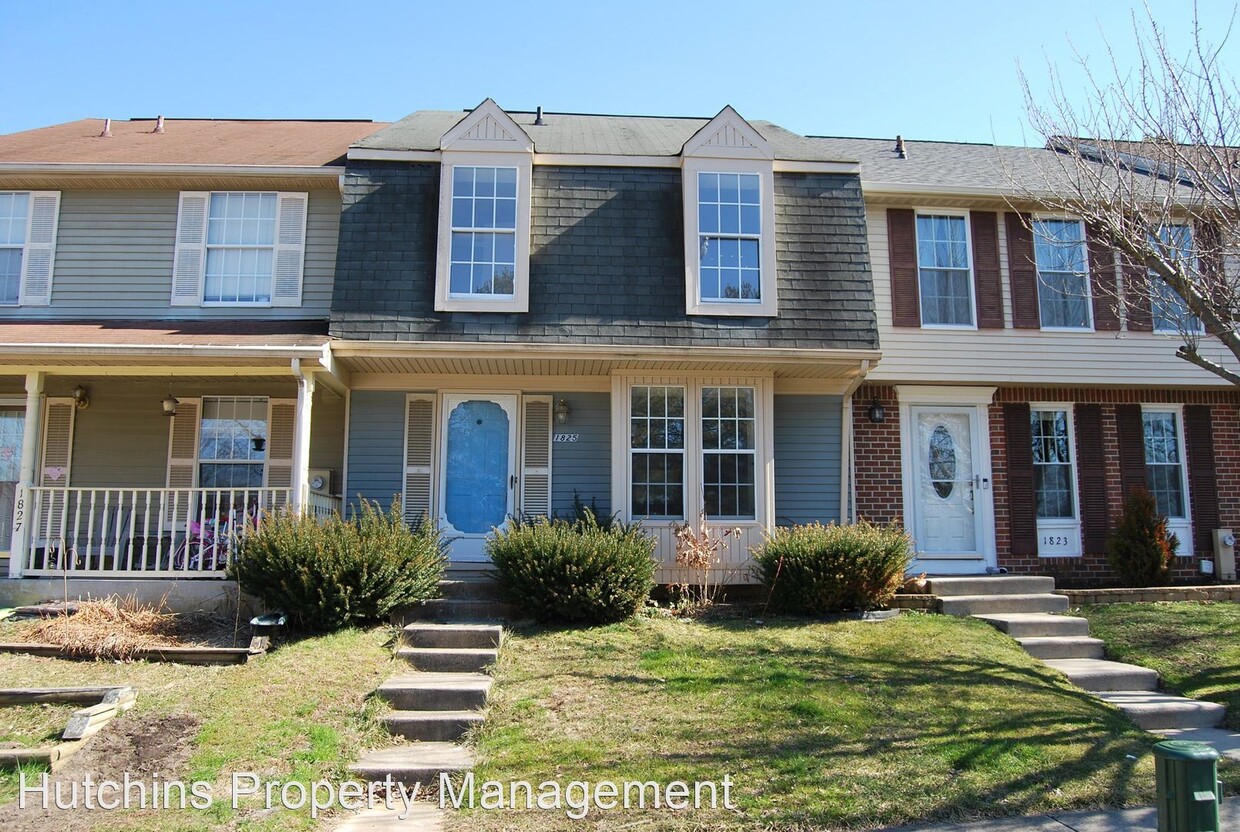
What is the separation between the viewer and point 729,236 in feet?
34.3

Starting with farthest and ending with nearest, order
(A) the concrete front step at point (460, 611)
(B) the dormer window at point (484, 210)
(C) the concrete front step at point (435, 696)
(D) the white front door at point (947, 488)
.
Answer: (D) the white front door at point (947, 488), (B) the dormer window at point (484, 210), (A) the concrete front step at point (460, 611), (C) the concrete front step at point (435, 696)

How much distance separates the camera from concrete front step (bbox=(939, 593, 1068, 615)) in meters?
9.44

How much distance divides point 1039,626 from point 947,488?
3175 millimetres

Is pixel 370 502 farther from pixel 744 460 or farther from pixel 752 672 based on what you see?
pixel 752 672

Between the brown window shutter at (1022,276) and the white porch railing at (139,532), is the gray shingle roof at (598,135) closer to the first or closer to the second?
the brown window shutter at (1022,276)

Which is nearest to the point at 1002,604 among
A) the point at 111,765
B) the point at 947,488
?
the point at 947,488

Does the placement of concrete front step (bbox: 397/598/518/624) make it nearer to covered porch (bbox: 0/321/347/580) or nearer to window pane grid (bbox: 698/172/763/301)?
Result: covered porch (bbox: 0/321/347/580)

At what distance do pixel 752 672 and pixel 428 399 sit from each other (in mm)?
5392

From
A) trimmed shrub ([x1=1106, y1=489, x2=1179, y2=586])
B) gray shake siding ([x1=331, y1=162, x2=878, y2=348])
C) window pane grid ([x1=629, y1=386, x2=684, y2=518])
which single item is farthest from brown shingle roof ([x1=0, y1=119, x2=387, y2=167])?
trimmed shrub ([x1=1106, y1=489, x2=1179, y2=586])

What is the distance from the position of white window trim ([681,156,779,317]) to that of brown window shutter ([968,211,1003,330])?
3329mm

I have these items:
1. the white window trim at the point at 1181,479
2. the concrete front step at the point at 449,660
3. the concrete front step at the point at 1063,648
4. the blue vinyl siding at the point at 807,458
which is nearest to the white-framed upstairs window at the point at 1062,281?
the white window trim at the point at 1181,479

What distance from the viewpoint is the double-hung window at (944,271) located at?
1184 cm

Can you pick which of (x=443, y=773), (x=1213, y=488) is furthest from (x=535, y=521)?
(x=1213, y=488)

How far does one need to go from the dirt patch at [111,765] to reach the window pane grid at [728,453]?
597 centimetres
